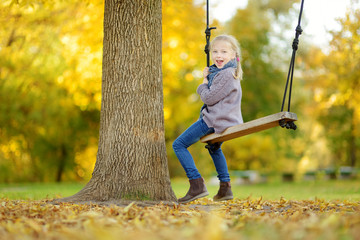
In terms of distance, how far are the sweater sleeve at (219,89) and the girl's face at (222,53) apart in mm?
146

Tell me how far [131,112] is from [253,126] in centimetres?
127

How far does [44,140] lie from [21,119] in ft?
6.07

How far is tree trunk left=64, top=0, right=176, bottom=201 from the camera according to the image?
4.01m

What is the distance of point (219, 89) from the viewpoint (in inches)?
152

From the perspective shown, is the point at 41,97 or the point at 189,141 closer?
the point at 189,141

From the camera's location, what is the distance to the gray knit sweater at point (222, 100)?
12.7 ft

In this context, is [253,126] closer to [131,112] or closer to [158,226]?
[131,112]

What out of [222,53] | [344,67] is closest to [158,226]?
[222,53]

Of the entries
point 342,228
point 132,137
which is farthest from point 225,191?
point 342,228

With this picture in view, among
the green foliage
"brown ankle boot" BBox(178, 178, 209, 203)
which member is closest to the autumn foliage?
"brown ankle boot" BBox(178, 178, 209, 203)

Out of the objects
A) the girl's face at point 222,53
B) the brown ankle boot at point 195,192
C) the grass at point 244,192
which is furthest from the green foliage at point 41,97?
the brown ankle boot at point 195,192

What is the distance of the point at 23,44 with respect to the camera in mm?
11125

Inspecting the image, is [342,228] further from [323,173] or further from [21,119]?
[323,173]

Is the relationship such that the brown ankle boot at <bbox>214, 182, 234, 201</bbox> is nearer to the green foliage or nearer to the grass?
the grass
